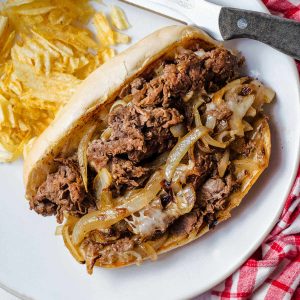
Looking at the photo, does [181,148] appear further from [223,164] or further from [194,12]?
[194,12]

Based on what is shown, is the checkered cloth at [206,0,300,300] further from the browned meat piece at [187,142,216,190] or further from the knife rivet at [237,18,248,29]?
the browned meat piece at [187,142,216,190]

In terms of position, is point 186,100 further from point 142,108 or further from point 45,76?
point 45,76

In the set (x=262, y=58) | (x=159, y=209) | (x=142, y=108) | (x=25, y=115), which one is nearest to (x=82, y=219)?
(x=159, y=209)

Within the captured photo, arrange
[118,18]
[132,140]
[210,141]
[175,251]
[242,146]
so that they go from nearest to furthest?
[132,140] → [210,141] → [242,146] → [175,251] → [118,18]

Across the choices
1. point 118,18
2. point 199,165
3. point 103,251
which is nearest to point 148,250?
point 103,251

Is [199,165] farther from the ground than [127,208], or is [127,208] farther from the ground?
[199,165]

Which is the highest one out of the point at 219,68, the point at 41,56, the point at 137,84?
the point at 219,68
